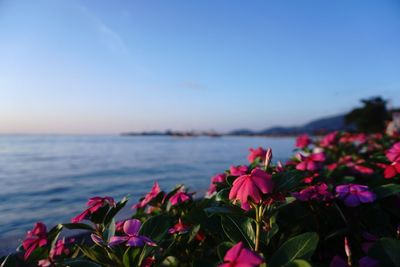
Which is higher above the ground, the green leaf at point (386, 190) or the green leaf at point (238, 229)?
the green leaf at point (386, 190)

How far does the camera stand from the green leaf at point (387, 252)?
2.69ft

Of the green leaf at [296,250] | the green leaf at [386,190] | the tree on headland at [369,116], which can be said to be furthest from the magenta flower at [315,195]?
the tree on headland at [369,116]

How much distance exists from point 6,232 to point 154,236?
3243 millimetres

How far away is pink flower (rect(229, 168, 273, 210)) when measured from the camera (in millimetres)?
864

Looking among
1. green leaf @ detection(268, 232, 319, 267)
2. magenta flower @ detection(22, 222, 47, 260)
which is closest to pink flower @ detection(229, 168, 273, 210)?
green leaf @ detection(268, 232, 319, 267)

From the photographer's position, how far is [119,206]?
1.14 meters

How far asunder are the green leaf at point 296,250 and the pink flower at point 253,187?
15 cm

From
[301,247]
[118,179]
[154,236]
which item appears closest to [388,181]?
[301,247]

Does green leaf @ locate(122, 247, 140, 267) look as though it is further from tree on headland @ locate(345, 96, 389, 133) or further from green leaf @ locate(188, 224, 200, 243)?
tree on headland @ locate(345, 96, 389, 133)

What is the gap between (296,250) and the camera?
2.77ft

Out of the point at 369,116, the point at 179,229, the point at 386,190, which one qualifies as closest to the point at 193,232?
the point at 179,229

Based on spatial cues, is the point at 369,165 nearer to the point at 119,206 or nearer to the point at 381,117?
the point at 119,206

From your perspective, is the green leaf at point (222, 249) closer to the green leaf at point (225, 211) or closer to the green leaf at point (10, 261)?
the green leaf at point (225, 211)

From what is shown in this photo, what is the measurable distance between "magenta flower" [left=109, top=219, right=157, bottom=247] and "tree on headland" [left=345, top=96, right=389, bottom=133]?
17218 millimetres
